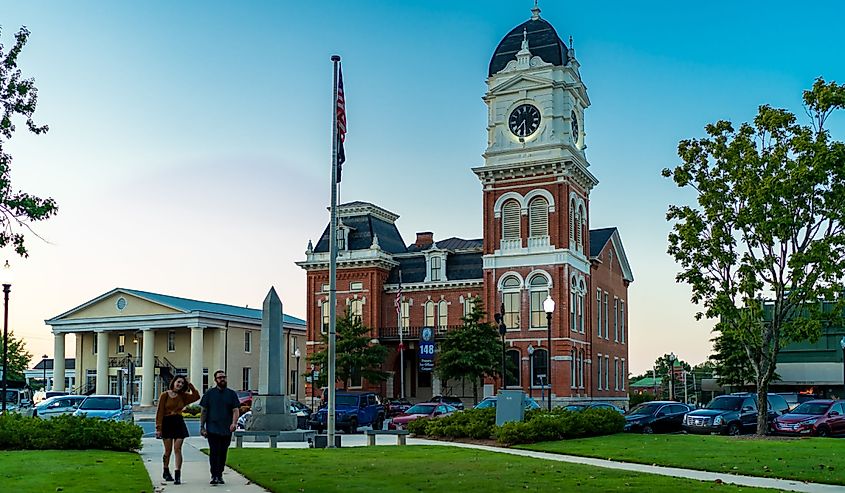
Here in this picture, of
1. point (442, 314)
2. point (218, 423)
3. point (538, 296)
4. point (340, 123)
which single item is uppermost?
point (340, 123)

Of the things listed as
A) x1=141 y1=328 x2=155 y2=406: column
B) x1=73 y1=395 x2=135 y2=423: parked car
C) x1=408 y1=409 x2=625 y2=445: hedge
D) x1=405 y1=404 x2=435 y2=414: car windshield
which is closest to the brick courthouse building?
x1=141 y1=328 x2=155 y2=406: column

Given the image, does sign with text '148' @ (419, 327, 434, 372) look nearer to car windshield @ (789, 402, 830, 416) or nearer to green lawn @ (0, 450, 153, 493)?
car windshield @ (789, 402, 830, 416)

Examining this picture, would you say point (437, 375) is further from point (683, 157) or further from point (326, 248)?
point (683, 157)

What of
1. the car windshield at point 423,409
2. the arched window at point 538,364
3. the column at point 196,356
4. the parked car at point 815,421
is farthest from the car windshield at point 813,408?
the column at point 196,356

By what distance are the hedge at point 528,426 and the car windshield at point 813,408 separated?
274 inches

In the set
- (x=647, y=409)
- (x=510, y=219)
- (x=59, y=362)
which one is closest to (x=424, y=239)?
(x=510, y=219)

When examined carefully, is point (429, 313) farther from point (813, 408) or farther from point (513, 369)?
point (813, 408)

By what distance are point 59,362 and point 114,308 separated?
814cm

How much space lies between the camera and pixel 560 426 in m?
28.8

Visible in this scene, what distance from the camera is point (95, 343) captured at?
288ft

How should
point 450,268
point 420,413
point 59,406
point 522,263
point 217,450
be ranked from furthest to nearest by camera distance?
1. point 450,268
2. point 522,263
3. point 420,413
4. point 59,406
5. point 217,450

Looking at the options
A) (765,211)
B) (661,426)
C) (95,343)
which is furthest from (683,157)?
(95,343)

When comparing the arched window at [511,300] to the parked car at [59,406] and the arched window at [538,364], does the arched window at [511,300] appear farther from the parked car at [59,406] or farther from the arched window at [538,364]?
the parked car at [59,406]

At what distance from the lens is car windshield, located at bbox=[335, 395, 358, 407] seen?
39.8m
